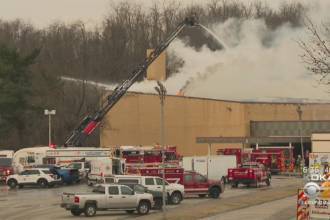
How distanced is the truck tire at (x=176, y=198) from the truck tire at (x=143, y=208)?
486 centimetres

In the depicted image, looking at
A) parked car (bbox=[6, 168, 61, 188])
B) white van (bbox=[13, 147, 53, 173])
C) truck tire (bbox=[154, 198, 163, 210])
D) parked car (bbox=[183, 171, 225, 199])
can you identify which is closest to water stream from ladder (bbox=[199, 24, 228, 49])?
white van (bbox=[13, 147, 53, 173])

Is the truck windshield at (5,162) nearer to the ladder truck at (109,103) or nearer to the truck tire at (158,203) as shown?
the ladder truck at (109,103)

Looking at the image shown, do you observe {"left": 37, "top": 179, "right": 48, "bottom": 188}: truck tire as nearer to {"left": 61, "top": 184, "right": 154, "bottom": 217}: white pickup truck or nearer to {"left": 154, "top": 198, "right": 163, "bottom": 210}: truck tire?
{"left": 154, "top": 198, "right": 163, "bottom": 210}: truck tire

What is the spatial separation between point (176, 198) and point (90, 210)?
755 centimetres

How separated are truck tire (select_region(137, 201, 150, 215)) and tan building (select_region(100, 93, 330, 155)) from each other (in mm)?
52293

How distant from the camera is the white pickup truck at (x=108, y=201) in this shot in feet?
106

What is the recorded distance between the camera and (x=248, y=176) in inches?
2071

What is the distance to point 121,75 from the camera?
4215 inches

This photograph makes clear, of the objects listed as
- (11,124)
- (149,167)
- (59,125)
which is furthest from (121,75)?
(149,167)

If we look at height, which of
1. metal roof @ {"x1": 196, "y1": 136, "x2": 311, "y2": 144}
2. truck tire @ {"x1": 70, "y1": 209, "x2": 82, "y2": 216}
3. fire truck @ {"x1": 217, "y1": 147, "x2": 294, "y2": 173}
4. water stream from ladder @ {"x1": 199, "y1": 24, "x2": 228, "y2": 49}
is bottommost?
truck tire @ {"x1": 70, "y1": 209, "x2": 82, "y2": 216}

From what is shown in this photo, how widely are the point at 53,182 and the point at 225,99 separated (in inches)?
1503

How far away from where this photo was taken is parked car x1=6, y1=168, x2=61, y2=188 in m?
55.4

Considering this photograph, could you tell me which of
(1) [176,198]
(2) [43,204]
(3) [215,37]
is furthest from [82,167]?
(3) [215,37]

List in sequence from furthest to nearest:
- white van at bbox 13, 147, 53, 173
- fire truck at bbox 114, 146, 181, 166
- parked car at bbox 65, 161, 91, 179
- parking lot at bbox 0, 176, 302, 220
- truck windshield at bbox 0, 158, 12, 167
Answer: fire truck at bbox 114, 146, 181, 166 → white van at bbox 13, 147, 53, 173 → truck windshield at bbox 0, 158, 12, 167 → parked car at bbox 65, 161, 91, 179 → parking lot at bbox 0, 176, 302, 220
